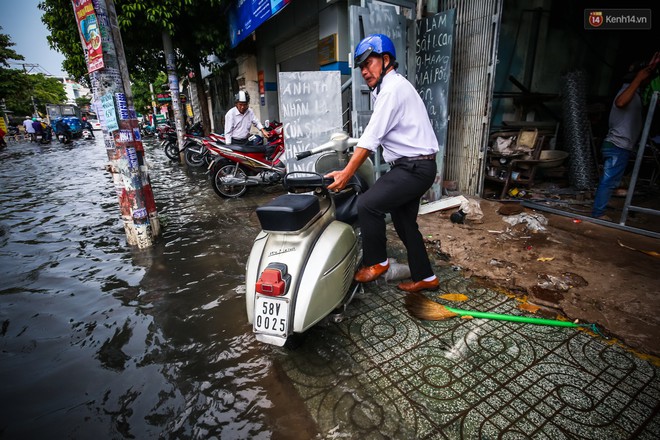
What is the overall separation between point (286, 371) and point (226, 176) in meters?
4.90

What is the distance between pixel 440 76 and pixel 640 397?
433 cm

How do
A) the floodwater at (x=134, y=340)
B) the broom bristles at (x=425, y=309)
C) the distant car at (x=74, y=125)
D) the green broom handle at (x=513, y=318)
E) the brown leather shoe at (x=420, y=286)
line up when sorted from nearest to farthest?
the floodwater at (x=134, y=340) → the green broom handle at (x=513, y=318) → the broom bristles at (x=425, y=309) → the brown leather shoe at (x=420, y=286) → the distant car at (x=74, y=125)

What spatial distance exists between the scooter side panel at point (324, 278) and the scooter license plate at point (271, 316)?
65 mm

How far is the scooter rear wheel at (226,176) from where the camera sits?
6.30 metres

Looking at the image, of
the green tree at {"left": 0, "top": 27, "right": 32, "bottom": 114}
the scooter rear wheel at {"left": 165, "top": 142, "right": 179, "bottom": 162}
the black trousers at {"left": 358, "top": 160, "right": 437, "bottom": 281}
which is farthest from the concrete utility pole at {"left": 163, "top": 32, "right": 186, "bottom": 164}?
the green tree at {"left": 0, "top": 27, "right": 32, "bottom": 114}

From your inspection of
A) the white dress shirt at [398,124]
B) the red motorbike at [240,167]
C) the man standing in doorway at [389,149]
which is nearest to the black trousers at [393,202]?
the man standing in doorway at [389,149]

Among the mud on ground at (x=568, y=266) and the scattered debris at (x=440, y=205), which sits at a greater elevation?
the scattered debris at (x=440, y=205)

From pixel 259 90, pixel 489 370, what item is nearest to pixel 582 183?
pixel 489 370

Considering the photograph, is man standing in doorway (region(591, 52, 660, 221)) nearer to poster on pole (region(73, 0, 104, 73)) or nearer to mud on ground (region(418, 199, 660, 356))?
mud on ground (region(418, 199, 660, 356))

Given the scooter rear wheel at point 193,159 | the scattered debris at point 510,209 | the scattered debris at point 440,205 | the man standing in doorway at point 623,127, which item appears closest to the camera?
the man standing in doorway at point 623,127

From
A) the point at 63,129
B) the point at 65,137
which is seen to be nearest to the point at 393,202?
the point at 65,137

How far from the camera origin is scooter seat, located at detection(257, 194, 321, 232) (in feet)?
6.24

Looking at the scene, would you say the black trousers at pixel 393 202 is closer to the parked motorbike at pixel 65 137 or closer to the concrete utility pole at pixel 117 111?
the concrete utility pole at pixel 117 111

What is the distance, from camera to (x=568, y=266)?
3135 millimetres
